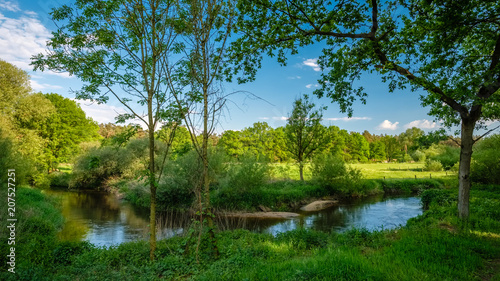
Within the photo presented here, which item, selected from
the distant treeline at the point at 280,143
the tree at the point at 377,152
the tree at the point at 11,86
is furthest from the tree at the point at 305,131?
the tree at the point at 377,152

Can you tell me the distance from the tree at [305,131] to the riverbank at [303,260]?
1745 cm

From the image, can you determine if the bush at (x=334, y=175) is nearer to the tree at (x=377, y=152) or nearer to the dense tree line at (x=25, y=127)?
the dense tree line at (x=25, y=127)

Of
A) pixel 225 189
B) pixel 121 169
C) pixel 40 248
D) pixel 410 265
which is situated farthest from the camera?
pixel 121 169

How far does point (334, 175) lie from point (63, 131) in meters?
33.9

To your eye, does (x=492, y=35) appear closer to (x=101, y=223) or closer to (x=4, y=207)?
(x=4, y=207)

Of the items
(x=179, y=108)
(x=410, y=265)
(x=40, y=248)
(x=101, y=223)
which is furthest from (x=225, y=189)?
(x=410, y=265)

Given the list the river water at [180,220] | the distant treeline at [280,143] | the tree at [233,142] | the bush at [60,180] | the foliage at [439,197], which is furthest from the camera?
the tree at [233,142]

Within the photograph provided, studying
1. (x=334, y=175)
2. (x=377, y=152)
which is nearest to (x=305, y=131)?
(x=334, y=175)

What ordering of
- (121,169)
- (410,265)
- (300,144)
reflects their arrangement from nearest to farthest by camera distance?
(410,265) → (300,144) → (121,169)

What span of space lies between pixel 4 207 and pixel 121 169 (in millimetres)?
23207

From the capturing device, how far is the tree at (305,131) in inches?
1026

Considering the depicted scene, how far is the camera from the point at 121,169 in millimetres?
30938

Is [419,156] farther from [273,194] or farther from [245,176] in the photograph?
[245,176]

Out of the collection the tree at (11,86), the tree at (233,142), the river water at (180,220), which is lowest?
the river water at (180,220)
